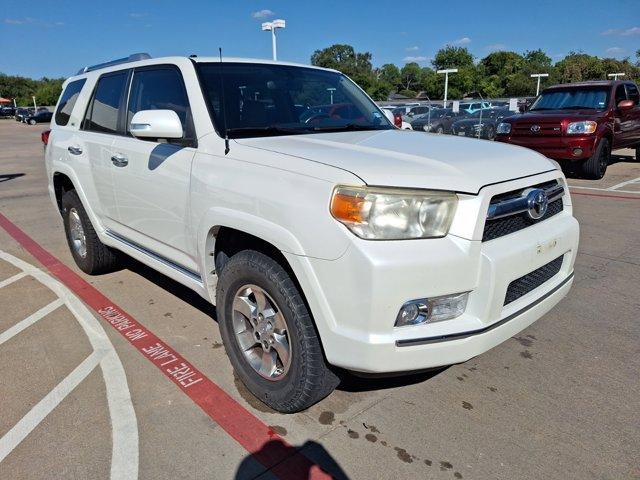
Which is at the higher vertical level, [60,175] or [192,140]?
[192,140]

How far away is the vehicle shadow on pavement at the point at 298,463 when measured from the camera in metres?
2.26

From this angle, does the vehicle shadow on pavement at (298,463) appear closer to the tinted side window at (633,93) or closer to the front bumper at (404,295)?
the front bumper at (404,295)

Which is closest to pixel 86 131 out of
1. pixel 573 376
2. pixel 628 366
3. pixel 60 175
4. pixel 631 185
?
pixel 60 175

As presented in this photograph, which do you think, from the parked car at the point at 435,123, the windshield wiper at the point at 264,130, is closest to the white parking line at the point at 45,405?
the windshield wiper at the point at 264,130

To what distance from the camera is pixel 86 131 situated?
4.34 m

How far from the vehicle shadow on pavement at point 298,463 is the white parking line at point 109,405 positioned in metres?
0.51

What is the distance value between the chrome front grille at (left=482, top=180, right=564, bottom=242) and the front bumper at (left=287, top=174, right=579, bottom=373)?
89 millimetres

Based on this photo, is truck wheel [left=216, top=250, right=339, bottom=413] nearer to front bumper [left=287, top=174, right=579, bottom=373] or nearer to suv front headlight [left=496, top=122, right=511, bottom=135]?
front bumper [left=287, top=174, right=579, bottom=373]

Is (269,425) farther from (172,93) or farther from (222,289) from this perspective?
(172,93)

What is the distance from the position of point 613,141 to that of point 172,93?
10213 mm

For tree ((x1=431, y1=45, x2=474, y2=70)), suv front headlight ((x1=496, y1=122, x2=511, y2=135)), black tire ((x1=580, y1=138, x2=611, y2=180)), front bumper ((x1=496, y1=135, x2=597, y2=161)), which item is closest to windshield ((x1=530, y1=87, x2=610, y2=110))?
black tire ((x1=580, y1=138, x2=611, y2=180))

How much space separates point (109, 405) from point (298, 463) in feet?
3.84

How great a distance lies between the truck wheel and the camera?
7.70 feet

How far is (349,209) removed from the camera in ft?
6.91
